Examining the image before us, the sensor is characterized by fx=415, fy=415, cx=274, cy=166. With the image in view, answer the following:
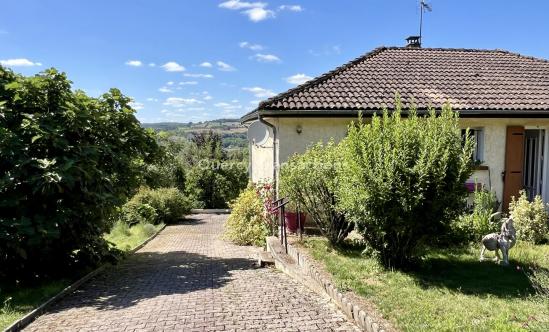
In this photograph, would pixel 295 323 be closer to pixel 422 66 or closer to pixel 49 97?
pixel 49 97

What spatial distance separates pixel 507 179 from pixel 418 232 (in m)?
6.15

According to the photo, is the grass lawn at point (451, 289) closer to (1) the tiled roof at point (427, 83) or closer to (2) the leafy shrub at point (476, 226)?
(2) the leafy shrub at point (476, 226)

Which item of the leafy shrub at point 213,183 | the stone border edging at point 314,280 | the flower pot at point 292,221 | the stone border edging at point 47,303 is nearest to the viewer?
the stone border edging at point 314,280

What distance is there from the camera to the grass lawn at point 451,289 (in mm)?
4500

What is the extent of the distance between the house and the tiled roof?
3 cm

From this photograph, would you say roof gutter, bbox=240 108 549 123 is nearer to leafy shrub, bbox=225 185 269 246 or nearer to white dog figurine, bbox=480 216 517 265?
leafy shrub, bbox=225 185 269 246

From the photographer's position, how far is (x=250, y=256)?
34.3ft

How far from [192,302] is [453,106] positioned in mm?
8555

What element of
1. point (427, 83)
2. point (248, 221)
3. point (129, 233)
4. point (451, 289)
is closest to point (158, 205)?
point (129, 233)

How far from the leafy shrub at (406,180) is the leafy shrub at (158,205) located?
13.6 m

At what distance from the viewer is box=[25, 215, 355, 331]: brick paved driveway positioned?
5012 millimetres

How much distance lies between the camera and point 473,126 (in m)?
11.1

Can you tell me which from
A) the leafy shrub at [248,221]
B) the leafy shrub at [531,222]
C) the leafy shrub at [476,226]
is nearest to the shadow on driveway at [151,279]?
the leafy shrub at [248,221]

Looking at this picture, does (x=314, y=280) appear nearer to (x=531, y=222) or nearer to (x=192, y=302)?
(x=192, y=302)
